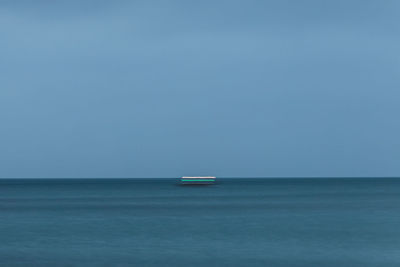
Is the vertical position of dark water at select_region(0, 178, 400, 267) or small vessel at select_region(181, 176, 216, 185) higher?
small vessel at select_region(181, 176, 216, 185)

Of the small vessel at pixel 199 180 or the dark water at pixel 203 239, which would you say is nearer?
the dark water at pixel 203 239

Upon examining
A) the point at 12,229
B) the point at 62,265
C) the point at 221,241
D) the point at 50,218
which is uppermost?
the point at 50,218

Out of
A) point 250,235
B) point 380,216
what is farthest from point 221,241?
point 380,216

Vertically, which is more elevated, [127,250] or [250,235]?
[250,235]

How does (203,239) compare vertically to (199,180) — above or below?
below

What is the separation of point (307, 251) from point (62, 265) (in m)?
15.0

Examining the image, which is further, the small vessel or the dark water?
the small vessel

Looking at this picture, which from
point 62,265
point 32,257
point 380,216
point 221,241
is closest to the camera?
point 62,265

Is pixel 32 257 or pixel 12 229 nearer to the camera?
pixel 32 257

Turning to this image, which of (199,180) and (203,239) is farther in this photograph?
(199,180)

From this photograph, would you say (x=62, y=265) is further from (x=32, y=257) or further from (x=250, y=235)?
(x=250, y=235)

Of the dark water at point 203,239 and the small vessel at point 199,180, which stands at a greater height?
the small vessel at point 199,180

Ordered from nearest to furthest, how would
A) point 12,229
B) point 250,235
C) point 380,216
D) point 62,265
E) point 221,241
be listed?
1. point 62,265
2. point 221,241
3. point 250,235
4. point 12,229
5. point 380,216

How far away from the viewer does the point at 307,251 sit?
35781 mm
